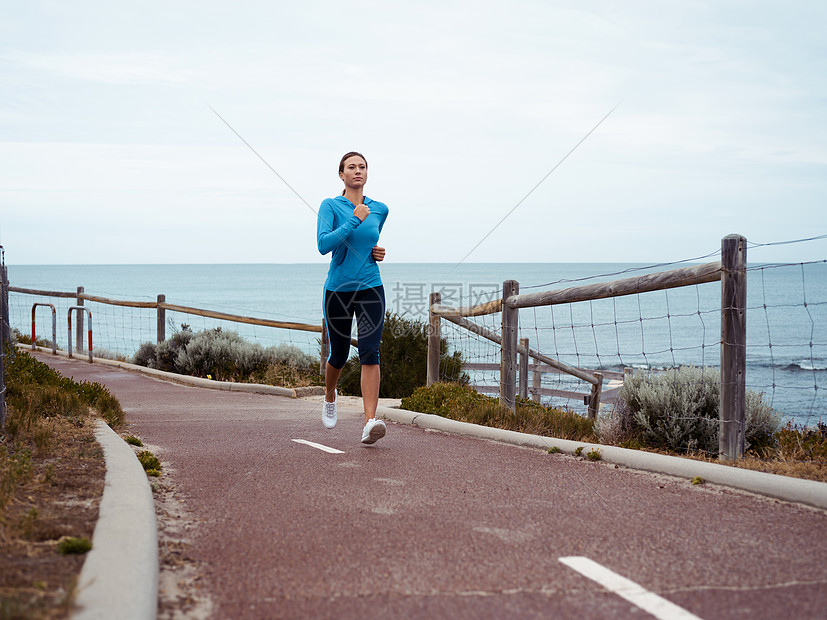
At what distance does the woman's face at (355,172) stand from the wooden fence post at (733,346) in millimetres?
2834

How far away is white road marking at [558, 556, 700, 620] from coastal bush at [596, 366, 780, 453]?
3.10 m

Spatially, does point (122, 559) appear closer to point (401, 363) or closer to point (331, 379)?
point (331, 379)

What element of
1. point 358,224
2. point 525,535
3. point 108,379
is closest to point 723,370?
point 525,535

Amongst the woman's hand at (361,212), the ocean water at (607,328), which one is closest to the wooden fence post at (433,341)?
the ocean water at (607,328)

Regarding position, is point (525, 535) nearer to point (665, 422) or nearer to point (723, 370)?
point (723, 370)

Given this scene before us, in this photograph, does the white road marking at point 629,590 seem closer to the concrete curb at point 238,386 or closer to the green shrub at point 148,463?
the green shrub at point 148,463

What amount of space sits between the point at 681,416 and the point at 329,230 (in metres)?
3.28

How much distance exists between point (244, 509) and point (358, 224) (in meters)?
2.62

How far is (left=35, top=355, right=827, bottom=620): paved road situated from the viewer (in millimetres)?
3049

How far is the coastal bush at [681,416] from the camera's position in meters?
6.50

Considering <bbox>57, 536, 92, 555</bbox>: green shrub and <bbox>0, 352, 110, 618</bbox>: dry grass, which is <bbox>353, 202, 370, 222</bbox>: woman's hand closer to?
<bbox>0, 352, 110, 618</bbox>: dry grass

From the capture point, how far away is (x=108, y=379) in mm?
14133

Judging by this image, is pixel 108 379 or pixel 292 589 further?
pixel 108 379

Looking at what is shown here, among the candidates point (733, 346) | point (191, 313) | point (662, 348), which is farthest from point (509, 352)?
point (662, 348)
